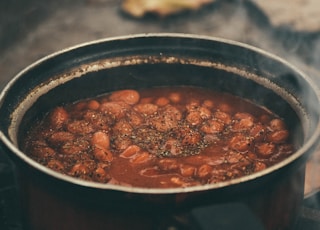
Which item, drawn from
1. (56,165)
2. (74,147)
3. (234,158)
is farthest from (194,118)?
(56,165)

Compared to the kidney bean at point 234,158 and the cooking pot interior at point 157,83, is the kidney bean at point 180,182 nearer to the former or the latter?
the kidney bean at point 234,158

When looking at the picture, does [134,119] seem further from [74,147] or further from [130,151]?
[74,147]

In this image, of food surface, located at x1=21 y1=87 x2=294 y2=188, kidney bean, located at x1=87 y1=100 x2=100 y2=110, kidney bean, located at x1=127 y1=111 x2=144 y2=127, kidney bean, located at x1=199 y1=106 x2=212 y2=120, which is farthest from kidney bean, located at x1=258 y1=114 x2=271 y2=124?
kidney bean, located at x1=87 y1=100 x2=100 y2=110

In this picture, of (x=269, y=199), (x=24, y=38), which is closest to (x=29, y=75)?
(x=269, y=199)

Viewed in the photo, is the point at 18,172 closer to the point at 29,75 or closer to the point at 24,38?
the point at 29,75

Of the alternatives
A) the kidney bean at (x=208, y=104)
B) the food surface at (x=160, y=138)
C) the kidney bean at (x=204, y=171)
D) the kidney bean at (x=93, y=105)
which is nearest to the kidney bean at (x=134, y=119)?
the food surface at (x=160, y=138)

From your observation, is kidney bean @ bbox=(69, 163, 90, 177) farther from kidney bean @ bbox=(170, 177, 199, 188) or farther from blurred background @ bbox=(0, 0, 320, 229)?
blurred background @ bbox=(0, 0, 320, 229)
